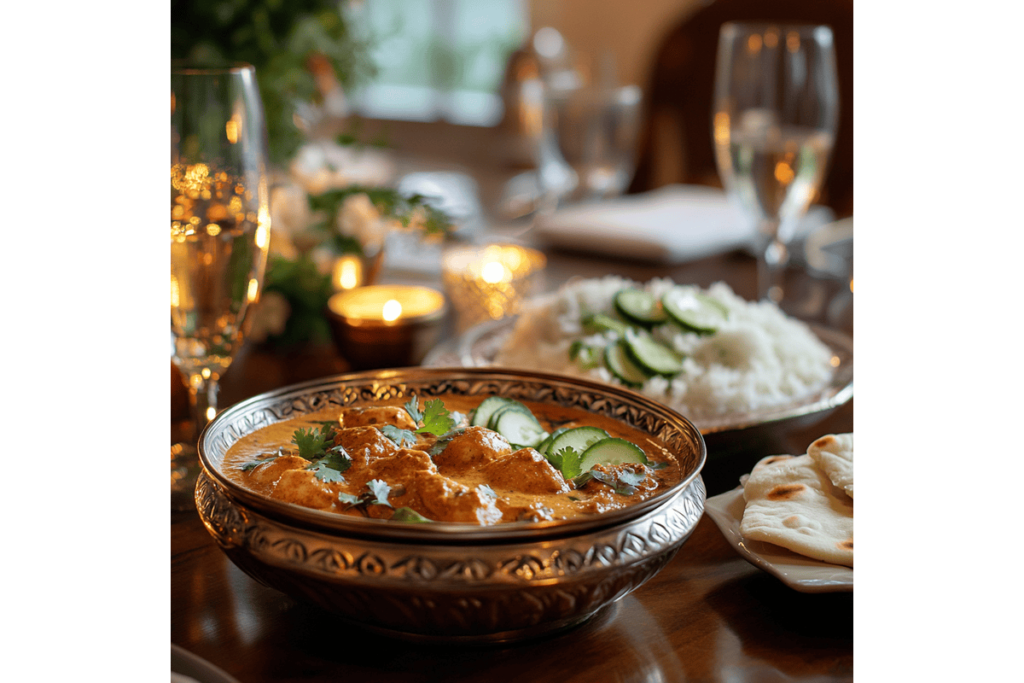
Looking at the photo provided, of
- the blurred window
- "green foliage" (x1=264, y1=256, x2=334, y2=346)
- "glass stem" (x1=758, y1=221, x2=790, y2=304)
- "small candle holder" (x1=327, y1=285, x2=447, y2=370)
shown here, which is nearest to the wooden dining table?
"small candle holder" (x1=327, y1=285, x2=447, y2=370)

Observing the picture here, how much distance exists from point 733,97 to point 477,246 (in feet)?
1.62

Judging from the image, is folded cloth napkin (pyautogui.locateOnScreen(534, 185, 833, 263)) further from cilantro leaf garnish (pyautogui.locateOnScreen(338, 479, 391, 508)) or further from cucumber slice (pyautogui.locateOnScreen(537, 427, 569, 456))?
cilantro leaf garnish (pyautogui.locateOnScreen(338, 479, 391, 508))

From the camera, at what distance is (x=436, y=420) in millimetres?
732

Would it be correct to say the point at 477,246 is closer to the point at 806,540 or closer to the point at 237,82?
the point at 237,82

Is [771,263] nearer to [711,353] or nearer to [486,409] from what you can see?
[711,353]

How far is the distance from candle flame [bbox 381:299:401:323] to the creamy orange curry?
0.53m

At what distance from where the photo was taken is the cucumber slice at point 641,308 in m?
1.13

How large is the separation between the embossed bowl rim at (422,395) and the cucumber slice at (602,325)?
0.30 metres

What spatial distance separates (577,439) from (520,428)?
56 millimetres

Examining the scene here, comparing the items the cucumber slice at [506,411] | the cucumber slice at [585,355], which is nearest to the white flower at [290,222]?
the cucumber slice at [585,355]

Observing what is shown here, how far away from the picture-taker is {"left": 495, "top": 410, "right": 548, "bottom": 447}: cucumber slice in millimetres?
736

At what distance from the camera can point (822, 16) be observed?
2871 millimetres

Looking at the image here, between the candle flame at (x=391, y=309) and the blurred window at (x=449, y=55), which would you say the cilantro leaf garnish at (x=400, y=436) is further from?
the blurred window at (x=449, y=55)

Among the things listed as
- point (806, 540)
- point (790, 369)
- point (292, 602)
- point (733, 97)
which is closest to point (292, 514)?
point (292, 602)
